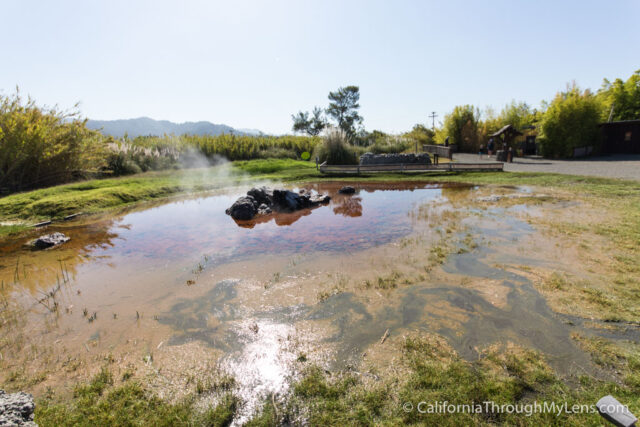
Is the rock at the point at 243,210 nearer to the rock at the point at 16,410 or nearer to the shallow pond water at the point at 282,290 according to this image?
the shallow pond water at the point at 282,290

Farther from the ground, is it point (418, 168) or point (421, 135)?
point (421, 135)

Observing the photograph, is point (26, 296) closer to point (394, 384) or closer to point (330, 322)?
point (330, 322)

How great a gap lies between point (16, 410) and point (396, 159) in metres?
19.6

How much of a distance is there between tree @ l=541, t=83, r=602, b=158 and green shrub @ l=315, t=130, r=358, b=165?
47.6ft

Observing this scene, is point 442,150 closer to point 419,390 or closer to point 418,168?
point 418,168

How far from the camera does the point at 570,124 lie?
21.5 meters

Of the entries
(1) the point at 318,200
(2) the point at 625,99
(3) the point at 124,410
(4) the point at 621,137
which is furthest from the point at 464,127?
(3) the point at 124,410

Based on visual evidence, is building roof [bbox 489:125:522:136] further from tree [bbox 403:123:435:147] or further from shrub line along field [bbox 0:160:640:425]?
shrub line along field [bbox 0:160:640:425]

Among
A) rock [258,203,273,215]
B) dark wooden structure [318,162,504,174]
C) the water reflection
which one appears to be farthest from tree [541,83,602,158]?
rock [258,203,273,215]

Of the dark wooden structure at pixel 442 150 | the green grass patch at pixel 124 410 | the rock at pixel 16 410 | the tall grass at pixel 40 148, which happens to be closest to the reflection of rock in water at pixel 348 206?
the green grass patch at pixel 124 410

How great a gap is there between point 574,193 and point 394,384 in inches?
431

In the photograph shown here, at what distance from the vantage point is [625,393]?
2486 millimetres

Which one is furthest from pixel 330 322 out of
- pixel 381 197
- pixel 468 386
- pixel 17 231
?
pixel 17 231

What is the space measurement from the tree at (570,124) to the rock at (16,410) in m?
28.3
